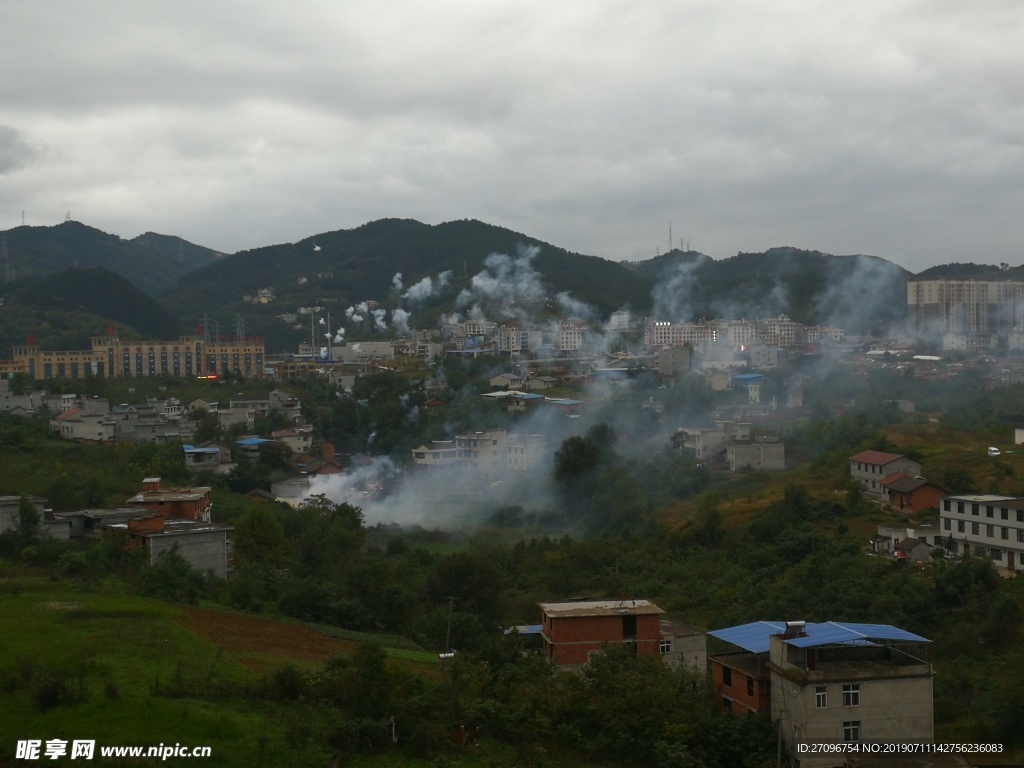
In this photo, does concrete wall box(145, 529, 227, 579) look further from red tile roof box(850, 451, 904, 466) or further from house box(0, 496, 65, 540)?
red tile roof box(850, 451, 904, 466)

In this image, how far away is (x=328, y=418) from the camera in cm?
3453

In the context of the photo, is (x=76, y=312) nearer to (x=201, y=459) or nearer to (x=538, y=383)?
(x=538, y=383)

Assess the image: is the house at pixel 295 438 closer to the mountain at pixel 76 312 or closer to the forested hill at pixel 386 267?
the mountain at pixel 76 312

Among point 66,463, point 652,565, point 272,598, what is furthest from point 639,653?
point 66,463

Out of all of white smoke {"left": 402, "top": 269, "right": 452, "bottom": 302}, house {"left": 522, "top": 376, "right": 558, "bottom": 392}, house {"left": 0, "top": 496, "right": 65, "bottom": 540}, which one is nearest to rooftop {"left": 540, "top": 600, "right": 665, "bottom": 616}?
house {"left": 0, "top": 496, "right": 65, "bottom": 540}

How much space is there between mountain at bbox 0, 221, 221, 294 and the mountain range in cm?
33

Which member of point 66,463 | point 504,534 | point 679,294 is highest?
point 679,294

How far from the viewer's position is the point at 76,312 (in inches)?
1924

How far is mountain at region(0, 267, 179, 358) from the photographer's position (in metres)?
45.7

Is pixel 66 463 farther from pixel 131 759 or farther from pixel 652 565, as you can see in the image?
pixel 131 759

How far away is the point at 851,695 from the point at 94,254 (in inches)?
3466

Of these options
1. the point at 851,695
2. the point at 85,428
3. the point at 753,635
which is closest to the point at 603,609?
the point at 753,635

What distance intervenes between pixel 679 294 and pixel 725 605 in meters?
49.0

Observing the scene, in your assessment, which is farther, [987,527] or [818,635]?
[987,527]
